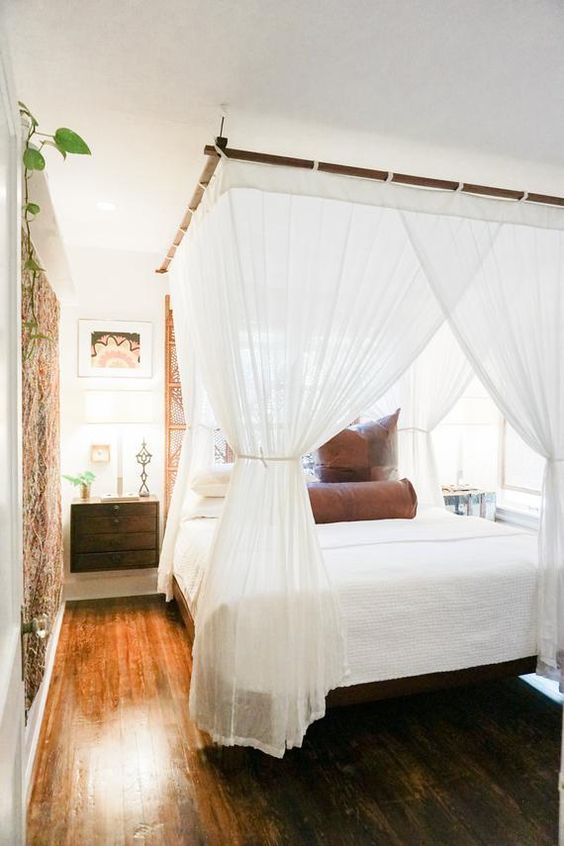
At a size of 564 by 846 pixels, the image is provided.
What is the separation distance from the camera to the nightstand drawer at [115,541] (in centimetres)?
416

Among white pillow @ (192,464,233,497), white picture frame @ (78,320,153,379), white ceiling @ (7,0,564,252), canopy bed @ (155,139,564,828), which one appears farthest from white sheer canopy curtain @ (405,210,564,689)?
white picture frame @ (78,320,153,379)

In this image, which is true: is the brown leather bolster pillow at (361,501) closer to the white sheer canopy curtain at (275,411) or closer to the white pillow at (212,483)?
the white pillow at (212,483)

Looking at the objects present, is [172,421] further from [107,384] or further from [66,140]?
[66,140]

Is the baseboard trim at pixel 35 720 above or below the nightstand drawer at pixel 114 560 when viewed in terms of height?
below

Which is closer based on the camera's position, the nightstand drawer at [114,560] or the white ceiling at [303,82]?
the white ceiling at [303,82]

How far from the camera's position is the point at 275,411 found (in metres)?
2.27

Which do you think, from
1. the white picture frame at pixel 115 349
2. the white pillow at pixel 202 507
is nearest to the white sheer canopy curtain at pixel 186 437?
the white pillow at pixel 202 507

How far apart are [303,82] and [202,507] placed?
8.09ft

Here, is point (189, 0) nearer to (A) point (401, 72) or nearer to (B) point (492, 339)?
(A) point (401, 72)

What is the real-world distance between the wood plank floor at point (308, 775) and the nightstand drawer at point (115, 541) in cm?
121

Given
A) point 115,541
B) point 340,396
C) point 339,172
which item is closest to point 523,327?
point 340,396

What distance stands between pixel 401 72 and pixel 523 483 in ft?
12.8

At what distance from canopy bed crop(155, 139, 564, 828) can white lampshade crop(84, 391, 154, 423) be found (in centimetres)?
186

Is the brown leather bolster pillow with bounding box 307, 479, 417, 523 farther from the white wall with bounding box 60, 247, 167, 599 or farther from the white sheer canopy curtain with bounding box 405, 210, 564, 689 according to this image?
the white wall with bounding box 60, 247, 167, 599
